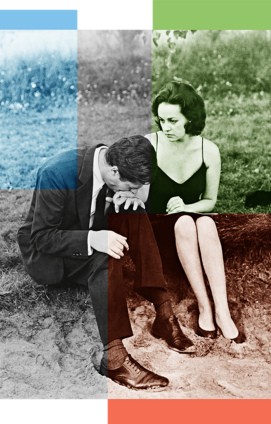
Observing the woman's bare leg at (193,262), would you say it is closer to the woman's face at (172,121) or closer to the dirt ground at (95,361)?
the dirt ground at (95,361)

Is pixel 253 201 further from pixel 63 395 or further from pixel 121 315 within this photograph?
pixel 63 395

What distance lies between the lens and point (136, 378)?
3584 mm

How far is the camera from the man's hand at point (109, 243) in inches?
143

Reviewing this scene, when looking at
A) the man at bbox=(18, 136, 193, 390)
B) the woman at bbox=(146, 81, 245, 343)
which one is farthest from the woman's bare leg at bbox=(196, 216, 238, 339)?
the man at bbox=(18, 136, 193, 390)

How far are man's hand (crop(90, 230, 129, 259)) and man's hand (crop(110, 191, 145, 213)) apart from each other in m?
0.24

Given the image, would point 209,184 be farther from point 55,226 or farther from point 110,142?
point 55,226

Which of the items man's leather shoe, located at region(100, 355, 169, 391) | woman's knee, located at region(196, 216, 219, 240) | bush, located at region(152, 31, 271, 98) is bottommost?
man's leather shoe, located at region(100, 355, 169, 391)

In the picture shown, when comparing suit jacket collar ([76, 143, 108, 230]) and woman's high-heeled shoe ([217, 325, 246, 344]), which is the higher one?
suit jacket collar ([76, 143, 108, 230])

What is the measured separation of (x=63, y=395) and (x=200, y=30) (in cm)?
348

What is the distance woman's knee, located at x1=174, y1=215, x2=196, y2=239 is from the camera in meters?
3.72

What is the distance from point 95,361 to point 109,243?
1.03 metres

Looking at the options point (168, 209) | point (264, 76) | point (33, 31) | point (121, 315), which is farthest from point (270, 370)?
point (33, 31)

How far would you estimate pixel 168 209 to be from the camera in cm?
375

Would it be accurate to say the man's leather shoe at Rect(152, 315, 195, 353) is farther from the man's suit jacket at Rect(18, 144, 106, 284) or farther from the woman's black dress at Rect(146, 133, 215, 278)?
the man's suit jacket at Rect(18, 144, 106, 284)
